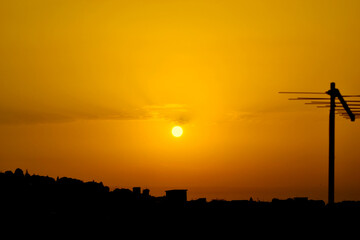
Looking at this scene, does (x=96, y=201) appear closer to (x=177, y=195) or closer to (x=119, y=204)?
(x=119, y=204)

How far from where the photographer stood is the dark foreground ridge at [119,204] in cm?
2112

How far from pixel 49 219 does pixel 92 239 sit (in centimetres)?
142

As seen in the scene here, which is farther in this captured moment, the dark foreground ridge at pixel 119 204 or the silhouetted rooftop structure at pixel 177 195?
the silhouetted rooftop structure at pixel 177 195

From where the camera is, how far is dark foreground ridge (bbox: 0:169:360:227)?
69.3ft

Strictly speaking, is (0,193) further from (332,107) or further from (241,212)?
(332,107)

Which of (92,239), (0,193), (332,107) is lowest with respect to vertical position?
(92,239)

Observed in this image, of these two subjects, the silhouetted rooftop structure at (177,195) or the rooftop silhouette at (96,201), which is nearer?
the rooftop silhouette at (96,201)

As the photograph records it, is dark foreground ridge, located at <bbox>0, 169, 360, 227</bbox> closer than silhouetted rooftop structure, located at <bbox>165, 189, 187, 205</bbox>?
Yes

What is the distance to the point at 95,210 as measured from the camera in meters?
21.8

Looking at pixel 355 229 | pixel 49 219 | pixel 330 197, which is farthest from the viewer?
pixel 330 197

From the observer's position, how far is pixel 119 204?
23031 mm

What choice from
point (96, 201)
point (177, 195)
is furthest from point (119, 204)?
point (177, 195)

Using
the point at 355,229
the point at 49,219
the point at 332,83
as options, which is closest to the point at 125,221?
the point at 49,219

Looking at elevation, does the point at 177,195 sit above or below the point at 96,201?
above
